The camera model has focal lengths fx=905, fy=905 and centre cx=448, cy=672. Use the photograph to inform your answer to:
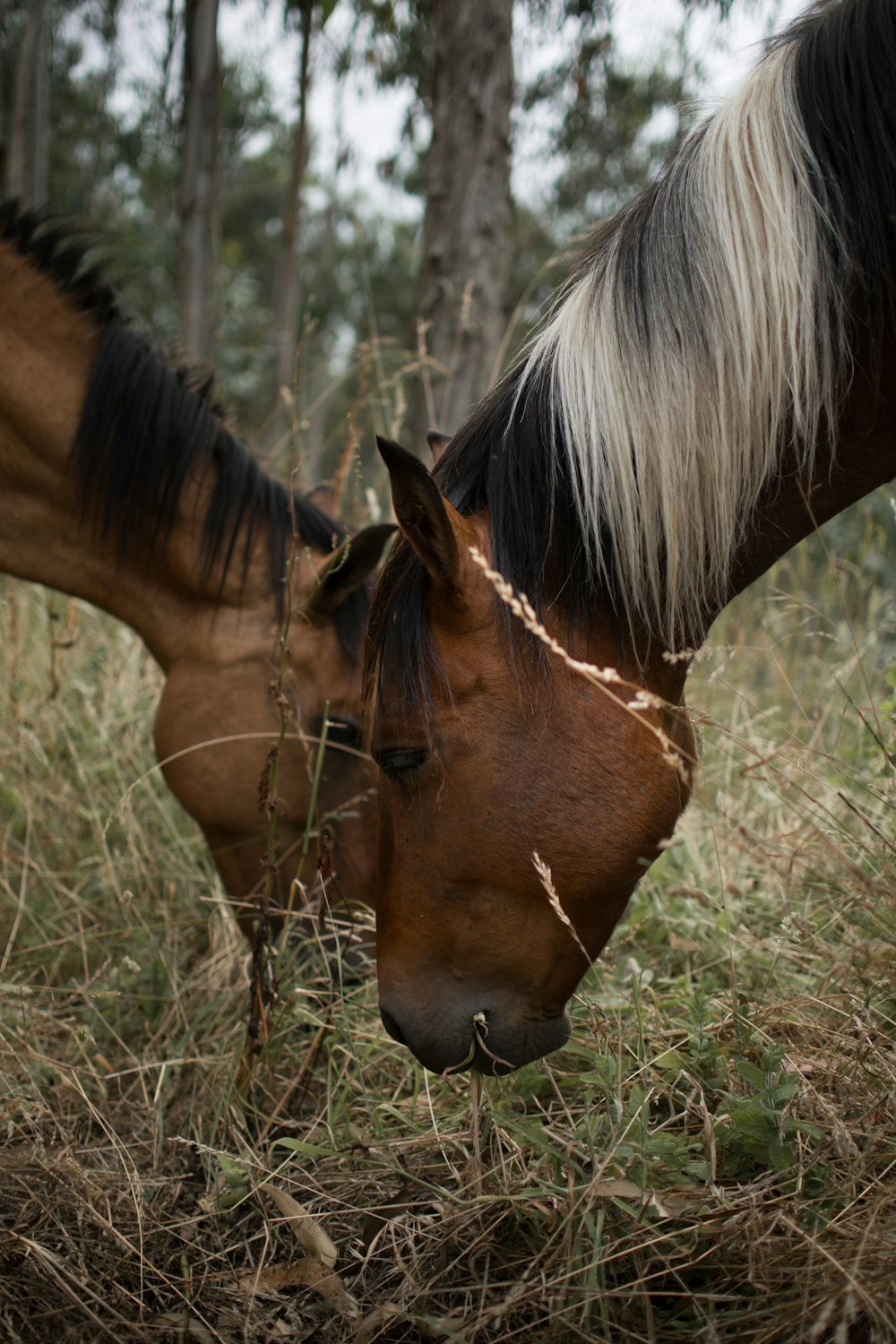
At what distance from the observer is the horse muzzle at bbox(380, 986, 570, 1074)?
1.61 meters

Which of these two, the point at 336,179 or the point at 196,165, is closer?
the point at 196,165

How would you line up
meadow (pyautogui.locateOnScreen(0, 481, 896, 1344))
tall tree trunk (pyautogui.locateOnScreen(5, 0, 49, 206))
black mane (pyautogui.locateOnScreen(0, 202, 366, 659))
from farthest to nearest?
tall tree trunk (pyautogui.locateOnScreen(5, 0, 49, 206)), black mane (pyautogui.locateOnScreen(0, 202, 366, 659)), meadow (pyautogui.locateOnScreen(0, 481, 896, 1344))

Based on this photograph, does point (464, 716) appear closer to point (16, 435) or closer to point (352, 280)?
point (16, 435)

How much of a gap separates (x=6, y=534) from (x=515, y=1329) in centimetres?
252

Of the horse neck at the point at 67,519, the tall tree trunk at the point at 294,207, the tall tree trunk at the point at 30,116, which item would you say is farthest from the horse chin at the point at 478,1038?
the tall tree trunk at the point at 30,116

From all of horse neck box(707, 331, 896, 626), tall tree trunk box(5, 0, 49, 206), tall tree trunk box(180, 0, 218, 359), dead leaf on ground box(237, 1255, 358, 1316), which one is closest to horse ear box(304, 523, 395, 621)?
horse neck box(707, 331, 896, 626)

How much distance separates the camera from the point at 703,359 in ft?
4.90

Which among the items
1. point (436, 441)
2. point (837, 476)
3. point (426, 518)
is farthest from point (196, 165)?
point (837, 476)

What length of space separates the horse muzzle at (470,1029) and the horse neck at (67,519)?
1383 mm

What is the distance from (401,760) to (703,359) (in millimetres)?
852

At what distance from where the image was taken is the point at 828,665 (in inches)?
149

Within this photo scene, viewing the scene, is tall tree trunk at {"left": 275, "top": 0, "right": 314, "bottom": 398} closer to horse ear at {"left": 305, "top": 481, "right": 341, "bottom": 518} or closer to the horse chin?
horse ear at {"left": 305, "top": 481, "right": 341, "bottom": 518}

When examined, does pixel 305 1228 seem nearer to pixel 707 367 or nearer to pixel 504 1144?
pixel 504 1144

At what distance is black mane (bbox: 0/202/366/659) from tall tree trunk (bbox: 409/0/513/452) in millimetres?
1583
